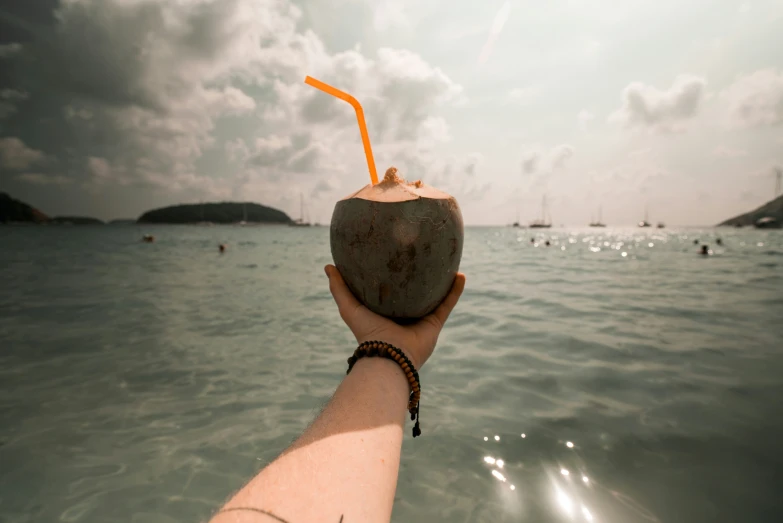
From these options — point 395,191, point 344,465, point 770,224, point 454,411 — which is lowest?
point 454,411

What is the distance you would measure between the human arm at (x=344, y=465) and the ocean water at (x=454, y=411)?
1813 mm

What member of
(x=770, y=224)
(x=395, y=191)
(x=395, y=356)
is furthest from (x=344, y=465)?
(x=770, y=224)

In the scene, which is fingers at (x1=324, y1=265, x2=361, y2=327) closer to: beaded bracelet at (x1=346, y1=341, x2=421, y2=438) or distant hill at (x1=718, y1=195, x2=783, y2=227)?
beaded bracelet at (x1=346, y1=341, x2=421, y2=438)

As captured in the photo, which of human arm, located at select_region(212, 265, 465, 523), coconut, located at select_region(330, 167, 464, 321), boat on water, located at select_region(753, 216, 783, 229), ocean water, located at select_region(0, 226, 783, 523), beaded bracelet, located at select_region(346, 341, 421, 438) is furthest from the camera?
boat on water, located at select_region(753, 216, 783, 229)

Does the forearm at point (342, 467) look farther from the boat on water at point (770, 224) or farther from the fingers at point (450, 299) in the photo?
the boat on water at point (770, 224)

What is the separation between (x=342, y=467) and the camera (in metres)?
1.17

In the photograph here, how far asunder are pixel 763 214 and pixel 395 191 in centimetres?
18135

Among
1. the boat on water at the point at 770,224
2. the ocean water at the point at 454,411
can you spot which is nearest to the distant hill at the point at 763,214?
the boat on water at the point at 770,224

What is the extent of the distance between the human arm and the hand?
0.30m

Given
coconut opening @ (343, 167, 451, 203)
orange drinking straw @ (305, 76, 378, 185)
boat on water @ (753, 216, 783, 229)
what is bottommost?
coconut opening @ (343, 167, 451, 203)

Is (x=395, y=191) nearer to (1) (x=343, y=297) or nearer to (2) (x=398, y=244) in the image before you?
(2) (x=398, y=244)

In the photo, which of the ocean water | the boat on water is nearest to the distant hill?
the boat on water

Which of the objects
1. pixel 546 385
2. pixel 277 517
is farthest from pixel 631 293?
pixel 277 517

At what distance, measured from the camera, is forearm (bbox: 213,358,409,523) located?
1006mm
